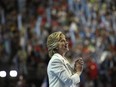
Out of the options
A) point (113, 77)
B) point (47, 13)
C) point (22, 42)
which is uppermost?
point (47, 13)

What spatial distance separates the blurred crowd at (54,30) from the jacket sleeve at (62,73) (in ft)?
18.7

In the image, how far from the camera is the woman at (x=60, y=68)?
4980 millimetres

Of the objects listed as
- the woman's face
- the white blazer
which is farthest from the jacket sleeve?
the woman's face

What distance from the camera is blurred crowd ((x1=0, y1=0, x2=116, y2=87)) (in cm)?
1278

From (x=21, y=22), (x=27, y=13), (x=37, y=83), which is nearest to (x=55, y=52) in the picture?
(x=37, y=83)

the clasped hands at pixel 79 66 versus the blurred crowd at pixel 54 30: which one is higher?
the blurred crowd at pixel 54 30

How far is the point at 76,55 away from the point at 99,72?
835mm

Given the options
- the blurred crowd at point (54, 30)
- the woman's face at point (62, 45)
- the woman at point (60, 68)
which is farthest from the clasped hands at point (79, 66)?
the blurred crowd at point (54, 30)

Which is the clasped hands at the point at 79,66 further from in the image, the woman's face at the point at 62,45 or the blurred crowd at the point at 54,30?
the blurred crowd at the point at 54,30

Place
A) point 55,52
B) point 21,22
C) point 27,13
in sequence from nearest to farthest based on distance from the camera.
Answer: point 55,52
point 21,22
point 27,13

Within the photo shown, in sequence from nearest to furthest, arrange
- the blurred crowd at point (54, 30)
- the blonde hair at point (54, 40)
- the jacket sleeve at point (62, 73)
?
the jacket sleeve at point (62, 73), the blonde hair at point (54, 40), the blurred crowd at point (54, 30)

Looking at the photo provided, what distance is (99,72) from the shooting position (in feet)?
42.1

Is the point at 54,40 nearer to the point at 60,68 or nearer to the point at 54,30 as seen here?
the point at 60,68

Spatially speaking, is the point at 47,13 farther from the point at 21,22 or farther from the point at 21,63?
the point at 21,63
